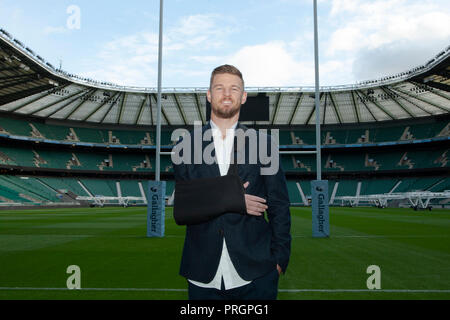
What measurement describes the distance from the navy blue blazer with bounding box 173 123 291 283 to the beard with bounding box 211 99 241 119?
209mm

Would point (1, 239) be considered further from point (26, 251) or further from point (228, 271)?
point (228, 271)

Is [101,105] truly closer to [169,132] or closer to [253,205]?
[169,132]

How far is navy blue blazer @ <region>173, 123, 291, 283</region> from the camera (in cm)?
220

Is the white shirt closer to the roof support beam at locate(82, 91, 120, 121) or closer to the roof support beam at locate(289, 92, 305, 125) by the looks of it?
the roof support beam at locate(289, 92, 305, 125)

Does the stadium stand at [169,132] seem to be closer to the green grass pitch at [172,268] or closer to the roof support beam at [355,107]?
the roof support beam at [355,107]

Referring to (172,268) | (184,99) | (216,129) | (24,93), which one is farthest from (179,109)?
(216,129)

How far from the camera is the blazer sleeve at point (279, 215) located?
7.50ft

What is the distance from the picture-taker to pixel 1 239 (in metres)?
12.2

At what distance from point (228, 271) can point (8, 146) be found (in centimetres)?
5674

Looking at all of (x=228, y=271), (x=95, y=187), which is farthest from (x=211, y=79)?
(x=95, y=187)

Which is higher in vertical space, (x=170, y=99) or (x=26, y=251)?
(x=170, y=99)

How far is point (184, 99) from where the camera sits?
4891cm

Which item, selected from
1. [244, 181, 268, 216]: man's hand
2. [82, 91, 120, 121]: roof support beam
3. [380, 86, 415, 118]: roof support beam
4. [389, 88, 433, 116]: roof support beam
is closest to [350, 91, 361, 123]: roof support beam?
[380, 86, 415, 118]: roof support beam
